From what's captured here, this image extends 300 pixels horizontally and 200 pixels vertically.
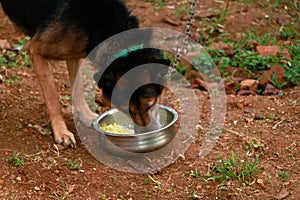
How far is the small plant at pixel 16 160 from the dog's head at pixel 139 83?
0.94m

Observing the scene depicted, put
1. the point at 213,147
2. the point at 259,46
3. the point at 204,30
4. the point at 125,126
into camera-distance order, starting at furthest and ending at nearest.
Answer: the point at 204,30, the point at 259,46, the point at 125,126, the point at 213,147

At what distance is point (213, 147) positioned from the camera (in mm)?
5031

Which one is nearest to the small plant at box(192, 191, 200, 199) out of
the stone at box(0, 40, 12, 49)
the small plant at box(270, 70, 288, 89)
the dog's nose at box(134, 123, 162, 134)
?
the dog's nose at box(134, 123, 162, 134)

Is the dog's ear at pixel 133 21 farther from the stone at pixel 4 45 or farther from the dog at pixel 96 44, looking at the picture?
the stone at pixel 4 45

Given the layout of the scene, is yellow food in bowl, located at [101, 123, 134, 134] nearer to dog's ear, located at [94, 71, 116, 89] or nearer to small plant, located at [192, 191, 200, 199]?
dog's ear, located at [94, 71, 116, 89]

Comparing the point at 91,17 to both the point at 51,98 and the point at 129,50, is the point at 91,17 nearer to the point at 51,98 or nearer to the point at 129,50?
the point at 129,50

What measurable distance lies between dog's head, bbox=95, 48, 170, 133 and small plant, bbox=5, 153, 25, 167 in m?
0.94

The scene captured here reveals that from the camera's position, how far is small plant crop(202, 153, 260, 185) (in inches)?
176

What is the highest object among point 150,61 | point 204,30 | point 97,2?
point 97,2

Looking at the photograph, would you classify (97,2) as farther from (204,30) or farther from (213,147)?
(204,30)

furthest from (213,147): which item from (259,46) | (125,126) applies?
(259,46)

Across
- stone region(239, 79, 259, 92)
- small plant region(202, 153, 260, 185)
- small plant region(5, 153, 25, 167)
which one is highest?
small plant region(5, 153, 25, 167)

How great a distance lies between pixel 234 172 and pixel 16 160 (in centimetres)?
183

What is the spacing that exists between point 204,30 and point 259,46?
3.57 feet
